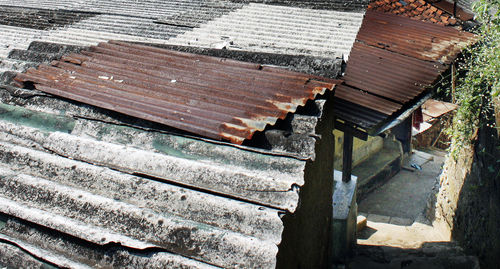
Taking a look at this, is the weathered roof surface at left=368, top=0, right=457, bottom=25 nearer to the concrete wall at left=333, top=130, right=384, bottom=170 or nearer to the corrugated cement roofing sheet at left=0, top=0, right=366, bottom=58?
the corrugated cement roofing sheet at left=0, top=0, right=366, bottom=58

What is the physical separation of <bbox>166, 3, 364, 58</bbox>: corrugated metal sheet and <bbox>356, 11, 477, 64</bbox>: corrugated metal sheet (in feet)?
2.30

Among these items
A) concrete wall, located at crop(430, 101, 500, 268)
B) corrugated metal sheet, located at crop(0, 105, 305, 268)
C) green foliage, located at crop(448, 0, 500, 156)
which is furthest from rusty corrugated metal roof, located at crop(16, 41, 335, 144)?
concrete wall, located at crop(430, 101, 500, 268)

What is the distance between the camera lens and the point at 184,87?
2975mm

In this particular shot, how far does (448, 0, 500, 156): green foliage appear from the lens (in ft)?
17.8

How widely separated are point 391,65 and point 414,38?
114 cm

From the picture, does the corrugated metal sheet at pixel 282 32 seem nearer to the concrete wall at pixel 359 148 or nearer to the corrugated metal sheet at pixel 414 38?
the corrugated metal sheet at pixel 414 38

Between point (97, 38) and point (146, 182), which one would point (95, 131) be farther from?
point (97, 38)

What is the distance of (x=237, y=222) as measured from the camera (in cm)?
180

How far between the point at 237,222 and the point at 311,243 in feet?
5.39

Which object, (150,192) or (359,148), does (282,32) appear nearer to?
(150,192)

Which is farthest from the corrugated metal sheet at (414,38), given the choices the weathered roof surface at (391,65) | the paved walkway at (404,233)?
the paved walkway at (404,233)

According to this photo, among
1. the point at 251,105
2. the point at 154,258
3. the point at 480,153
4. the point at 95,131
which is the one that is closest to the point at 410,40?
the point at 480,153

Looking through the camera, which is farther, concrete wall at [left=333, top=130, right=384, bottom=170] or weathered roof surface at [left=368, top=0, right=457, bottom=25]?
concrete wall at [left=333, top=130, right=384, bottom=170]

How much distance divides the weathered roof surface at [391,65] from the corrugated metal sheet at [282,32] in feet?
1.58
